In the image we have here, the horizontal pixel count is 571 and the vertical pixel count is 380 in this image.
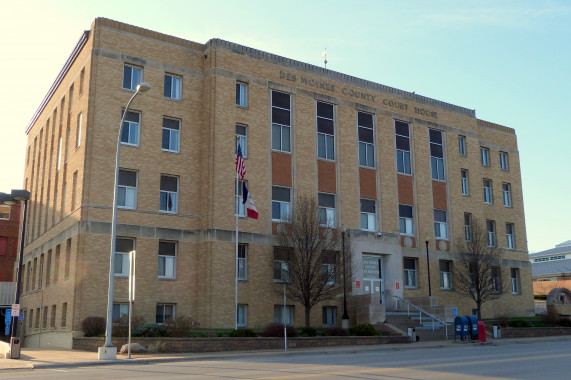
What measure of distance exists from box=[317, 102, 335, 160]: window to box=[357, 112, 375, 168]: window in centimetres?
224

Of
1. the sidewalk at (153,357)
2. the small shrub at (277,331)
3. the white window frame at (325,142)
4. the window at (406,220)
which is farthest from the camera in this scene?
the window at (406,220)

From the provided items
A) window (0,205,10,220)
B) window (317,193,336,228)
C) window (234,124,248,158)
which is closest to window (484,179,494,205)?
window (317,193,336,228)

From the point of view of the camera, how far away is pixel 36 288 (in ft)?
130

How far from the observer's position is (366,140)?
41.1 metres

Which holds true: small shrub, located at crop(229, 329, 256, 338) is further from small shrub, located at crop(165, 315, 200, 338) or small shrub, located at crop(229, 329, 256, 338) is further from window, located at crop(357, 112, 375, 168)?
window, located at crop(357, 112, 375, 168)

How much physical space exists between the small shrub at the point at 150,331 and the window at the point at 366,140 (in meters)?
19.4

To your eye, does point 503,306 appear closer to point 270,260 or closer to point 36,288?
point 270,260

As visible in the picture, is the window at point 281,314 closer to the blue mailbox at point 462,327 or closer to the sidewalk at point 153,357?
the sidewalk at point 153,357

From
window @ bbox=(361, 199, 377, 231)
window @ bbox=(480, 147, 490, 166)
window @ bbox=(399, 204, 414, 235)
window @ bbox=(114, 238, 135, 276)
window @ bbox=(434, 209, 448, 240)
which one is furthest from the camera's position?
window @ bbox=(480, 147, 490, 166)

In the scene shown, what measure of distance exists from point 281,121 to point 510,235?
2369 centimetres

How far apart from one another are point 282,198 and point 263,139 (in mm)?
3689

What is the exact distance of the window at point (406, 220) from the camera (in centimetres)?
4166

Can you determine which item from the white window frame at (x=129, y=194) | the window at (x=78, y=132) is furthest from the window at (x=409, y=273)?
the window at (x=78, y=132)

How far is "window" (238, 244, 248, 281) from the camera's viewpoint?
112ft
